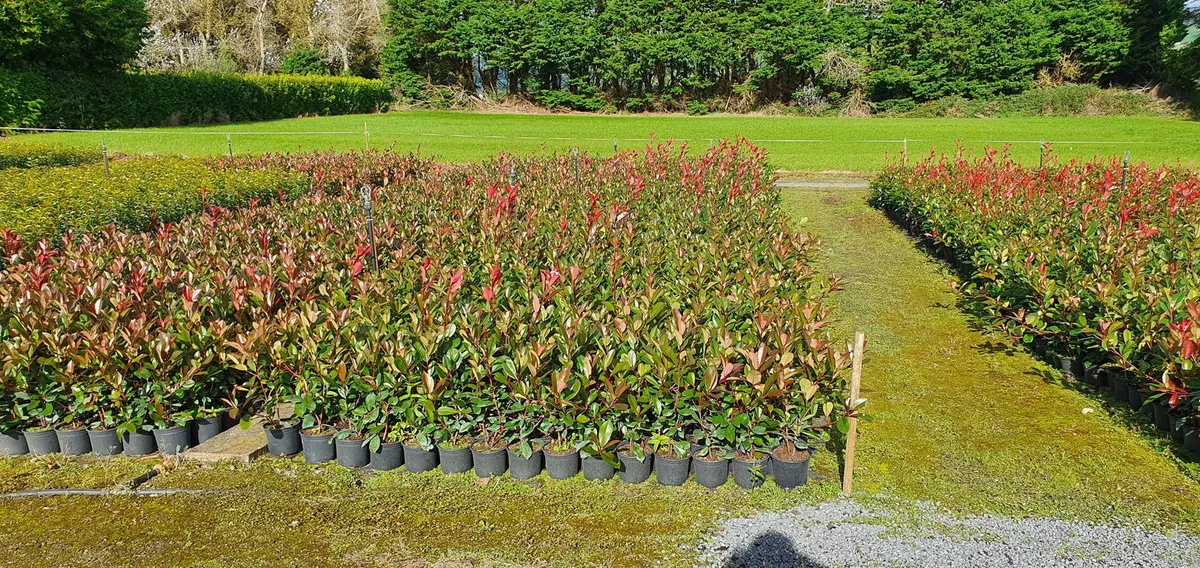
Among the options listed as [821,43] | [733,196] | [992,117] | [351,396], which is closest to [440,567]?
[351,396]

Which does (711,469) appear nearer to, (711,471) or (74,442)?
(711,471)

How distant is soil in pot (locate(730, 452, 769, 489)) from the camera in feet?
13.2

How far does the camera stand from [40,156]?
16281mm

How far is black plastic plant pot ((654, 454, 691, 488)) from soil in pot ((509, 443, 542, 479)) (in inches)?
24.1

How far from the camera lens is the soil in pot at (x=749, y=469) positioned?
4.02 m

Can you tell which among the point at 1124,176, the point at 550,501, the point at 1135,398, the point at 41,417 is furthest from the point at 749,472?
the point at 1124,176

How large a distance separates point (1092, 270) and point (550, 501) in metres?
4.55

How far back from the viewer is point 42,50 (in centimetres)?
2609

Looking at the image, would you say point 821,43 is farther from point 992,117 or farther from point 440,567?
point 440,567

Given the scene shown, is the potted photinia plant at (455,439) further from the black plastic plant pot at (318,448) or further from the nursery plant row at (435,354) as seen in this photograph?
the black plastic plant pot at (318,448)

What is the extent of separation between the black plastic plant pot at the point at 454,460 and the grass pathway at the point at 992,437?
79.8 inches

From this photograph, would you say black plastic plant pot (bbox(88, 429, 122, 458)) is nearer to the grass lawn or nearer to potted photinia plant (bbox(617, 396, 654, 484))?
potted photinia plant (bbox(617, 396, 654, 484))

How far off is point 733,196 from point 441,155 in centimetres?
1573

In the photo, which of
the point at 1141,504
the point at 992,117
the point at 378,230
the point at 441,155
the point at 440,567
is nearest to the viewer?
the point at 440,567
